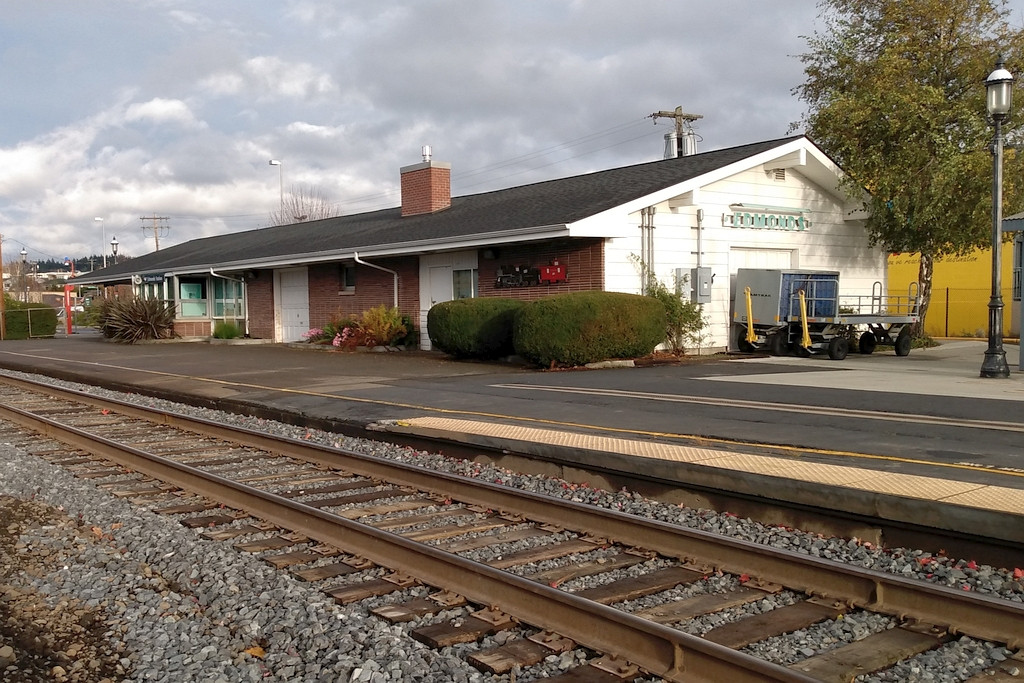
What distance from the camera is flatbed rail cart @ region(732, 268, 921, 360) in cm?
1967

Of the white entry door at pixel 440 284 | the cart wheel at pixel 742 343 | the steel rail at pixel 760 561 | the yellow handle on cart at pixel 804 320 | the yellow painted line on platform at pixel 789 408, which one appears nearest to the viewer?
the steel rail at pixel 760 561

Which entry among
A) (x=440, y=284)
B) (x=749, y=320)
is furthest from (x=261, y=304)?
(x=749, y=320)

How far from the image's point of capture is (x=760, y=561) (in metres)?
5.32

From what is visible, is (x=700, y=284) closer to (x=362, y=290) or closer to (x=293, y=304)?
(x=362, y=290)

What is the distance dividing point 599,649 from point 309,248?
→ 2475 cm

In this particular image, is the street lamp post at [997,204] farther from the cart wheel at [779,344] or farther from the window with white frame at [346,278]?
the window with white frame at [346,278]

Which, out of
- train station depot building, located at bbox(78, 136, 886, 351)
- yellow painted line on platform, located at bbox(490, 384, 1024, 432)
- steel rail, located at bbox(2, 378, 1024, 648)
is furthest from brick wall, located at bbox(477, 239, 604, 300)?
steel rail, located at bbox(2, 378, 1024, 648)

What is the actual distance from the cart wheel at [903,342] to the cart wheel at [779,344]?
Result: 253 cm

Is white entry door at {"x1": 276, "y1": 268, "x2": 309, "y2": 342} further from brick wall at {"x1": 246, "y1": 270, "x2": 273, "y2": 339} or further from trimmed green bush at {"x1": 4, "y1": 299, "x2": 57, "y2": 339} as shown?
trimmed green bush at {"x1": 4, "y1": 299, "x2": 57, "y2": 339}

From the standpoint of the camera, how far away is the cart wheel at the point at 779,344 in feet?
66.1

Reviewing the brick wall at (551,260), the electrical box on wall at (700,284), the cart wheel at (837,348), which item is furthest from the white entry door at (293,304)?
the cart wheel at (837,348)

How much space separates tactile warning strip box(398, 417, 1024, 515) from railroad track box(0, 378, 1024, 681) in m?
1.27

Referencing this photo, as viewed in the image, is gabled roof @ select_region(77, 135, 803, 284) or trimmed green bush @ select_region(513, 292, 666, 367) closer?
trimmed green bush @ select_region(513, 292, 666, 367)

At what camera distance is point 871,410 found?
36.1 feet
